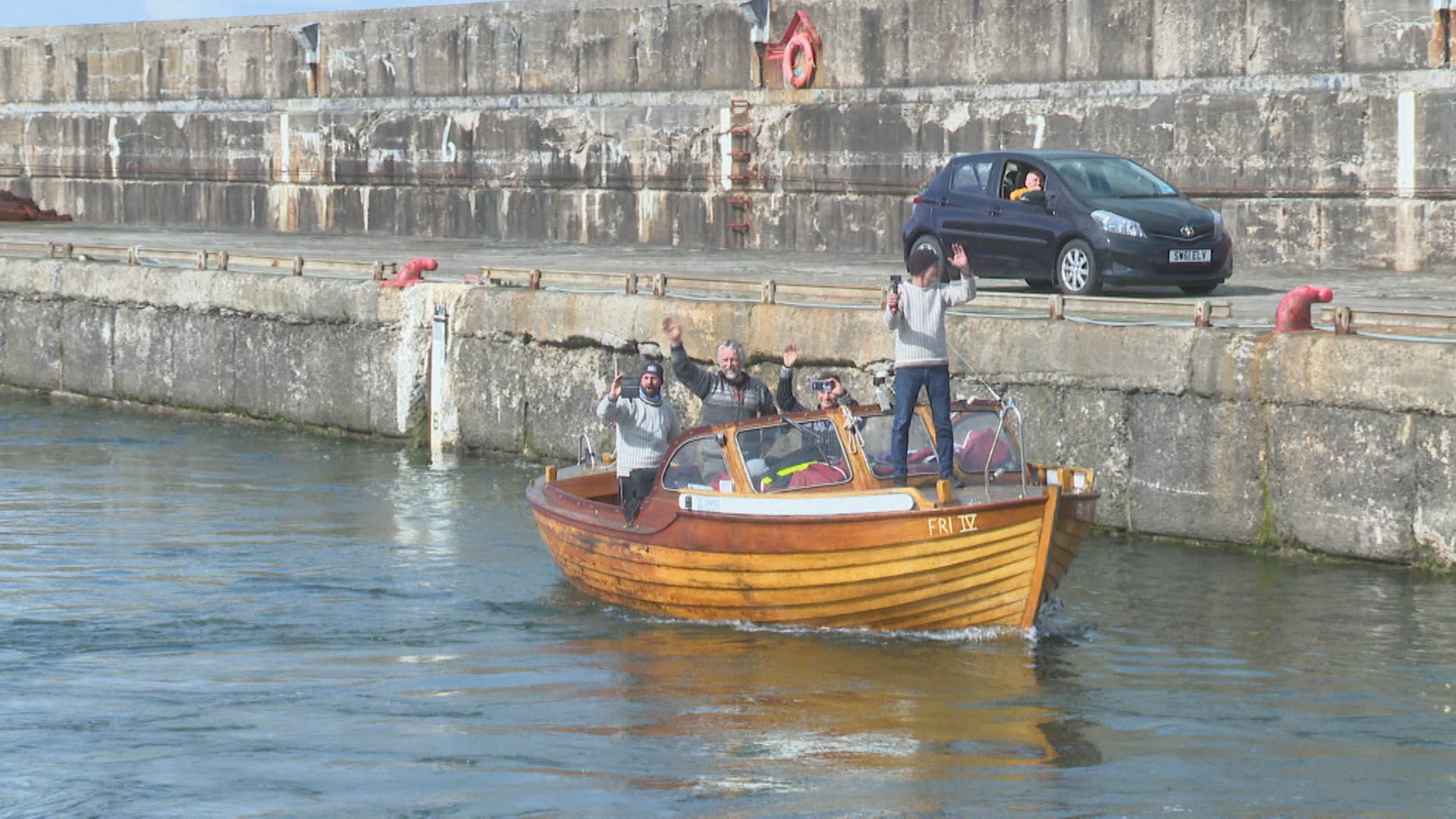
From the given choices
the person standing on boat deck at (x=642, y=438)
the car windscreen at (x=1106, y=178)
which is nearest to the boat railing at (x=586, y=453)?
the person standing on boat deck at (x=642, y=438)

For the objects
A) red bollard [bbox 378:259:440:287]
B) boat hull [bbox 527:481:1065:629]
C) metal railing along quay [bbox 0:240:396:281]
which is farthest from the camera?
metal railing along quay [bbox 0:240:396:281]

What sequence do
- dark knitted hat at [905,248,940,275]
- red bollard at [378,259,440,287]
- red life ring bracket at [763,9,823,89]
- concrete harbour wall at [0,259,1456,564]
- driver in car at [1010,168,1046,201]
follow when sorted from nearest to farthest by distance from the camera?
dark knitted hat at [905,248,940,275]
concrete harbour wall at [0,259,1456,564]
driver in car at [1010,168,1046,201]
red bollard at [378,259,440,287]
red life ring bracket at [763,9,823,89]

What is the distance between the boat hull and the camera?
1077 cm

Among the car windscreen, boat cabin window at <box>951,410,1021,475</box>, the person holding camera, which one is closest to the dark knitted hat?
the person holding camera

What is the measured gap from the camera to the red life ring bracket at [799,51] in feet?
81.0

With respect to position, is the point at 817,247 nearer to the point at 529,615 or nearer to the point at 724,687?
the point at 529,615

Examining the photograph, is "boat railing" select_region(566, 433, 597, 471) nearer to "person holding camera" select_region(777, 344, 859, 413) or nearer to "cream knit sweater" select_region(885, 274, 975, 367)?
"person holding camera" select_region(777, 344, 859, 413)

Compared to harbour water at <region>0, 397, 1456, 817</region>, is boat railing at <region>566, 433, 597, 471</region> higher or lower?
higher

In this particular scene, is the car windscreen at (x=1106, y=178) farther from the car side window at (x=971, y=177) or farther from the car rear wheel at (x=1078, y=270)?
the car side window at (x=971, y=177)

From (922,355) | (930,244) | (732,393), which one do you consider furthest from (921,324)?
(930,244)

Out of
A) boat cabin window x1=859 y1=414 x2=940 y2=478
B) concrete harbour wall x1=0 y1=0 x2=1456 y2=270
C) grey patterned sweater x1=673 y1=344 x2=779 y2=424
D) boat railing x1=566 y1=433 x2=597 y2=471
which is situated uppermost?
concrete harbour wall x1=0 y1=0 x2=1456 y2=270

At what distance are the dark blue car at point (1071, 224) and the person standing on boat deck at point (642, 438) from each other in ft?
17.7

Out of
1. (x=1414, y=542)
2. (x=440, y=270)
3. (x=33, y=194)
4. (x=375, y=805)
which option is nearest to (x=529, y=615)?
(x=375, y=805)

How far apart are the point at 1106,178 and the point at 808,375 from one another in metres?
3.48
